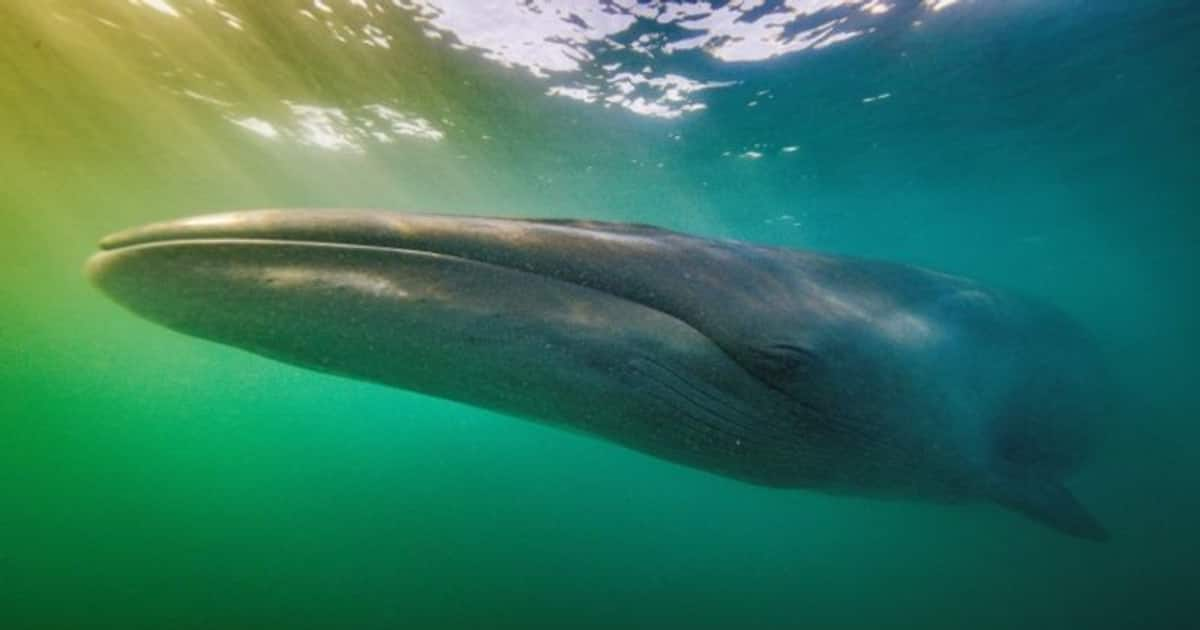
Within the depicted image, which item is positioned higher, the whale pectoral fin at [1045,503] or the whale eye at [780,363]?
the whale eye at [780,363]

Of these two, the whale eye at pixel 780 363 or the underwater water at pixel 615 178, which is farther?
the underwater water at pixel 615 178

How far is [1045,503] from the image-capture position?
14.0 feet

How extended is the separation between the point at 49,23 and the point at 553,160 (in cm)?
1322

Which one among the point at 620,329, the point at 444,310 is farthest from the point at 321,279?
the point at 620,329

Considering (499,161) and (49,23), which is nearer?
(49,23)

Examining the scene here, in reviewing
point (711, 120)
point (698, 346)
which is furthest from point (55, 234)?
point (698, 346)

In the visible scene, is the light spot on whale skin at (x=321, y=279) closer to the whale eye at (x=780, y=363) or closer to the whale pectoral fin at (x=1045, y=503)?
the whale eye at (x=780, y=363)

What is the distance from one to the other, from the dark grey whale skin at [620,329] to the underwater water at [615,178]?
1.70 metres

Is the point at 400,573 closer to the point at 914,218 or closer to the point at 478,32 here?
the point at 478,32

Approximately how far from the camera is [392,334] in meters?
1.97

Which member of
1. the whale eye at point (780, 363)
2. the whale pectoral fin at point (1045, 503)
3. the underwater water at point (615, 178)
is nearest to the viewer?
the whale eye at point (780, 363)

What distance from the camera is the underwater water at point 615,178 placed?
471 inches

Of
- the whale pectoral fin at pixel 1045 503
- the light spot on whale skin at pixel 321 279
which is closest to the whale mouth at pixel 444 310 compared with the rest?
the light spot on whale skin at pixel 321 279

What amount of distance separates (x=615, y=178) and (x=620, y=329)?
2092 cm
